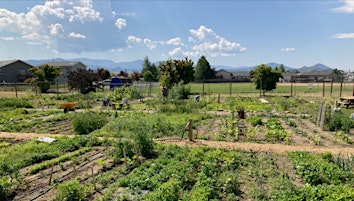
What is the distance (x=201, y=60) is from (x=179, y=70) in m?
27.9

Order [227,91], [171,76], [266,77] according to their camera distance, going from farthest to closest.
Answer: [227,91]
[171,76]
[266,77]

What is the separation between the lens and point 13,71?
46812 millimetres

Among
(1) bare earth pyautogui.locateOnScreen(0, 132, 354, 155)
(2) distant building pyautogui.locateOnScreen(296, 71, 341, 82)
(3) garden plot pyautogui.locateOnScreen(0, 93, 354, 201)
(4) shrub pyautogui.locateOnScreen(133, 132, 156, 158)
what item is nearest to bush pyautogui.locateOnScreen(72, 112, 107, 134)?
(3) garden plot pyautogui.locateOnScreen(0, 93, 354, 201)

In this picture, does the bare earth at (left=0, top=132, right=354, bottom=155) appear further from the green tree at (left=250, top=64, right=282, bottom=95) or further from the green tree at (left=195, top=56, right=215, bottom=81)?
the green tree at (left=195, top=56, right=215, bottom=81)

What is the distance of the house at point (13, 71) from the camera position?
1785 inches

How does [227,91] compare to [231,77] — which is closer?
[227,91]

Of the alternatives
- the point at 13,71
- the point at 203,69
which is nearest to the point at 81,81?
the point at 13,71

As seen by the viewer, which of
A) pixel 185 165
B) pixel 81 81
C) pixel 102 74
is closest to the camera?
pixel 185 165

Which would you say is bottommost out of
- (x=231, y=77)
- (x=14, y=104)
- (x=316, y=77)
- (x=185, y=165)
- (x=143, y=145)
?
(x=185, y=165)

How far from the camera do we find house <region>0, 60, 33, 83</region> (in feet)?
149

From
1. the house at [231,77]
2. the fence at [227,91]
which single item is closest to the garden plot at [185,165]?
the fence at [227,91]

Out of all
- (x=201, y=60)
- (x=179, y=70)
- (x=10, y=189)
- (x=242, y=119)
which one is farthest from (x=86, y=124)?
(x=201, y=60)

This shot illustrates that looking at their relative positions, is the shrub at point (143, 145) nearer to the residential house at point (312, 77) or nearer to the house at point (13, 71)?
the residential house at point (312, 77)

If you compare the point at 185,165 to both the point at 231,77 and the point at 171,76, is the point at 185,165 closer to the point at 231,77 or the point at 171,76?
the point at 171,76
